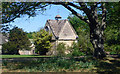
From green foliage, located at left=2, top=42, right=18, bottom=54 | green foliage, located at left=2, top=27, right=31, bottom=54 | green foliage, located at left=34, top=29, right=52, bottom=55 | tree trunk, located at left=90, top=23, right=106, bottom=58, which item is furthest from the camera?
green foliage, located at left=2, top=27, right=31, bottom=54

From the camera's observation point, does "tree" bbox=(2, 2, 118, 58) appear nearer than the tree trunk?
Yes

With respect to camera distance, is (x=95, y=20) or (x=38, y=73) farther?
(x=95, y=20)

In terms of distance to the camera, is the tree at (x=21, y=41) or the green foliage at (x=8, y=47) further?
the tree at (x=21, y=41)

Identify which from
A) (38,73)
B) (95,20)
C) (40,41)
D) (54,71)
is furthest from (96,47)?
(40,41)

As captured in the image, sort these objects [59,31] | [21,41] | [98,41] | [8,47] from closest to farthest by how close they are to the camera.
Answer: [98,41], [59,31], [8,47], [21,41]

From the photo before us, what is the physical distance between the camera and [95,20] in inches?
417

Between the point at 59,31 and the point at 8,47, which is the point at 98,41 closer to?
the point at 59,31

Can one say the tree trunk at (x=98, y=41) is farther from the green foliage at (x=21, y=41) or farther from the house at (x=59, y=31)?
the green foliage at (x=21, y=41)

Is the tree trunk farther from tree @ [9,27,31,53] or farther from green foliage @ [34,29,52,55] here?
tree @ [9,27,31,53]

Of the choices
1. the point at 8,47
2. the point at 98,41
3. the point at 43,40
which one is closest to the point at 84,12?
the point at 98,41

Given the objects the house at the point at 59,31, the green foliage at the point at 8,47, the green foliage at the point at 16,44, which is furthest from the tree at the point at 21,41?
the house at the point at 59,31

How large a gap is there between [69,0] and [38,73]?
473cm

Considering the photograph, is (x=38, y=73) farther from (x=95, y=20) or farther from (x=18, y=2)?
(x=95, y=20)

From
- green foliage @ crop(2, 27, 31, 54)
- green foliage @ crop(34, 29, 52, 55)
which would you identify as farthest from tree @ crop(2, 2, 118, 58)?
green foliage @ crop(2, 27, 31, 54)
